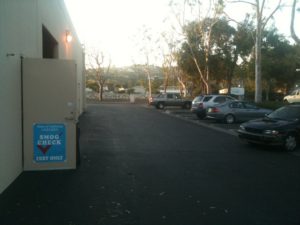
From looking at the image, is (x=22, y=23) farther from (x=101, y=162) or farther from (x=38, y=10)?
(x=101, y=162)

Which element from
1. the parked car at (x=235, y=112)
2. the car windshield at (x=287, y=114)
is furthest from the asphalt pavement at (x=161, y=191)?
the parked car at (x=235, y=112)

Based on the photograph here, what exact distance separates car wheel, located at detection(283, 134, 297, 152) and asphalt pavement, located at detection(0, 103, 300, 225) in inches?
19.8

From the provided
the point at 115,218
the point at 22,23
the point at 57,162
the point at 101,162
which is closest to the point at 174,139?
the point at 101,162

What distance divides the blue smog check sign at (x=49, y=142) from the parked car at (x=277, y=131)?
6.71 m

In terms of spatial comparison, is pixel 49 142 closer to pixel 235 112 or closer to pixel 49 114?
pixel 49 114

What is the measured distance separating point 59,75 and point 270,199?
5161mm

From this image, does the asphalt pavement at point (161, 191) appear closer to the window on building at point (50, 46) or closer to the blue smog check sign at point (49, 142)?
the blue smog check sign at point (49, 142)

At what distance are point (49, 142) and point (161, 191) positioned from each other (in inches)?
119

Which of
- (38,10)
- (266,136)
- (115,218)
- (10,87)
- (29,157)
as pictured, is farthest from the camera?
(266,136)

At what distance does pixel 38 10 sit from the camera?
10180 millimetres

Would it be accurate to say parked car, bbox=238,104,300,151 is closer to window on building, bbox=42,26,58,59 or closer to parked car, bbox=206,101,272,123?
window on building, bbox=42,26,58,59

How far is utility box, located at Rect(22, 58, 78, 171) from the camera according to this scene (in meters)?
8.82

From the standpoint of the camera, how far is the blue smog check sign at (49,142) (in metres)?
8.88

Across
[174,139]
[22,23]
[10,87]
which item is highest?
[22,23]
